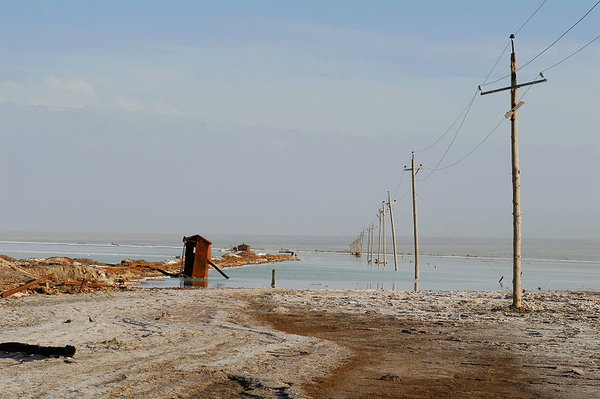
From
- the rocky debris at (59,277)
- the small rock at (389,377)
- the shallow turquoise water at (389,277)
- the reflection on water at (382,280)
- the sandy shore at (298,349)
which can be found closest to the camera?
the sandy shore at (298,349)

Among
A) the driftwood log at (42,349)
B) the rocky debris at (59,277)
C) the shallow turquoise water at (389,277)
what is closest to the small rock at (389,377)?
the driftwood log at (42,349)

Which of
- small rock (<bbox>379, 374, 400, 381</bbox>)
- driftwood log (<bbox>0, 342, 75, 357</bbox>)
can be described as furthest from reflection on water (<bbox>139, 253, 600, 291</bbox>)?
small rock (<bbox>379, 374, 400, 381</bbox>)

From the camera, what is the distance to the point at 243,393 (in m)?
10.1

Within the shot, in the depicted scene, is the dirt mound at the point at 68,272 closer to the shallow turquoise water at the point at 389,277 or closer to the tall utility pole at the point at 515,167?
the shallow turquoise water at the point at 389,277

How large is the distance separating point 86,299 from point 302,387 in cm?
1646

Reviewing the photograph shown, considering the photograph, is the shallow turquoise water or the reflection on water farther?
the shallow turquoise water

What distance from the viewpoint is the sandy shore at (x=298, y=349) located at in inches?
416

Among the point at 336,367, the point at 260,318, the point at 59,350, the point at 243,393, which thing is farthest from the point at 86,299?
the point at 243,393

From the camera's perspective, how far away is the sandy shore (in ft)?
34.6

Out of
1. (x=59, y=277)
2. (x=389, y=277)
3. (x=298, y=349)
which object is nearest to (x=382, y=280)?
(x=389, y=277)

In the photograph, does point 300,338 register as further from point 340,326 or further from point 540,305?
point 540,305

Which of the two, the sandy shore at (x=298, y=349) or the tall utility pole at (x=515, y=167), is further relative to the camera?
the tall utility pole at (x=515, y=167)

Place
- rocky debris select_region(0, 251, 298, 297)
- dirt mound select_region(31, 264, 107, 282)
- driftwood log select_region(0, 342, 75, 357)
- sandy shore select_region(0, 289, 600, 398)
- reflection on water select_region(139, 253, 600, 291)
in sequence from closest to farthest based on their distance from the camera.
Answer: sandy shore select_region(0, 289, 600, 398)
driftwood log select_region(0, 342, 75, 357)
rocky debris select_region(0, 251, 298, 297)
dirt mound select_region(31, 264, 107, 282)
reflection on water select_region(139, 253, 600, 291)

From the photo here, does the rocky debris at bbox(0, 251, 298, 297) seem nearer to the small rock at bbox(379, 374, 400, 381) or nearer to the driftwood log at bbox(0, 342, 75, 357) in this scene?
the driftwood log at bbox(0, 342, 75, 357)
